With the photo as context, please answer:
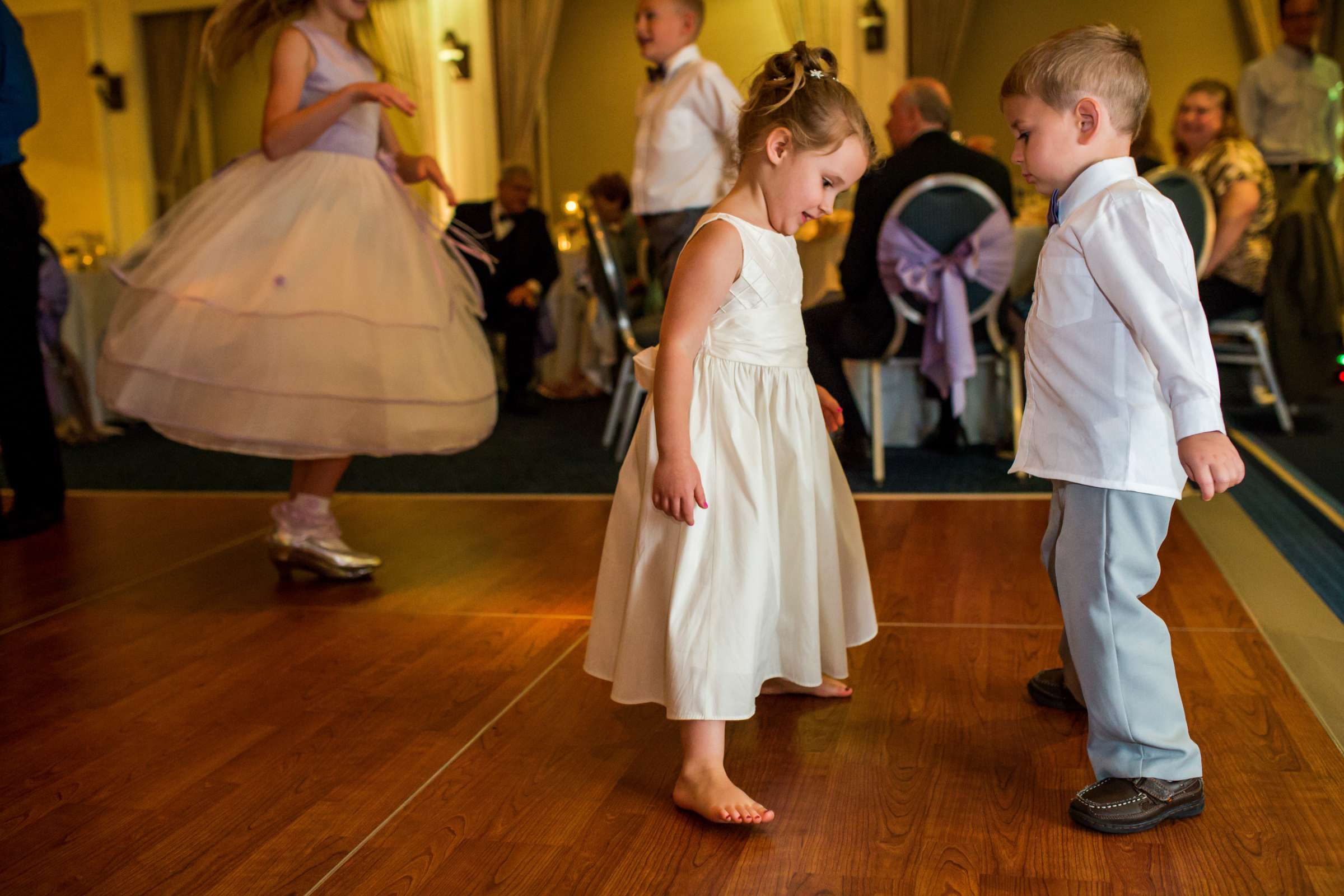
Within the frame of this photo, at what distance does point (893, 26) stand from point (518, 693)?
676cm

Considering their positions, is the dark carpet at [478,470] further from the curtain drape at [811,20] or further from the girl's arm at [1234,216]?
the curtain drape at [811,20]

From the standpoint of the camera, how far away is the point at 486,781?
142cm

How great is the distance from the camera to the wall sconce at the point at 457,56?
8398 mm

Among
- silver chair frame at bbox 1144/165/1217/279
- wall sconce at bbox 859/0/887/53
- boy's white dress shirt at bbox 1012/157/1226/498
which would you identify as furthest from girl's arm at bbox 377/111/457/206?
wall sconce at bbox 859/0/887/53

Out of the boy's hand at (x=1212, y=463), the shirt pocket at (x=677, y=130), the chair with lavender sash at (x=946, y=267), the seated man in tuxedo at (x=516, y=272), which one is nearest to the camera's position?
the boy's hand at (x=1212, y=463)

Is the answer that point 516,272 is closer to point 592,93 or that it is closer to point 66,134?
point 592,93

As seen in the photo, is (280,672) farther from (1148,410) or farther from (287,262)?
(1148,410)

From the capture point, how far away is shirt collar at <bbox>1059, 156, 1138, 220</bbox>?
4.09 ft

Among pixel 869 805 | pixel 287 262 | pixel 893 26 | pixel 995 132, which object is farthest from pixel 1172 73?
pixel 869 805

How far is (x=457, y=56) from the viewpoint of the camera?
8.42 m

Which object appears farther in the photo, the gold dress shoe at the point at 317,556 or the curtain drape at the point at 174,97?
the curtain drape at the point at 174,97

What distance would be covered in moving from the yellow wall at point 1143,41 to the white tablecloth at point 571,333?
3.31m

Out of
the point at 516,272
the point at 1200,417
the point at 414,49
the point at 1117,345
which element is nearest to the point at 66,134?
the point at 414,49

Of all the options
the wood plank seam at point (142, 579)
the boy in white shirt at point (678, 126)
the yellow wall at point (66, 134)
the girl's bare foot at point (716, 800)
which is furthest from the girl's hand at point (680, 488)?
the yellow wall at point (66, 134)
